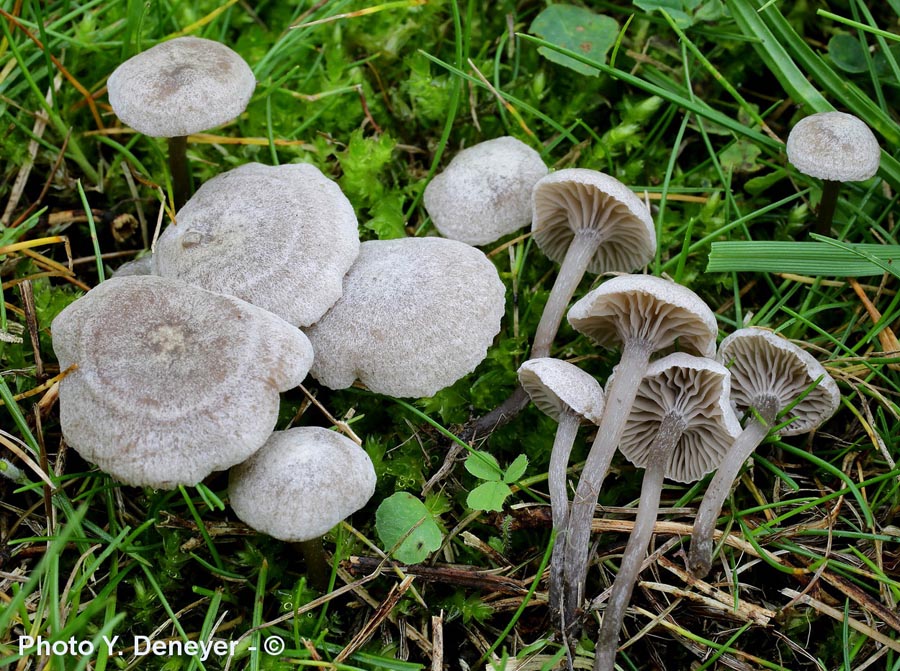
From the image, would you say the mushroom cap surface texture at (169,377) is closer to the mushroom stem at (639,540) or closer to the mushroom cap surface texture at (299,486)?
the mushroom cap surface texture at (299,486)

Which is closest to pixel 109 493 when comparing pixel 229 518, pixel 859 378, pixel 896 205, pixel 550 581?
pixel 229 518

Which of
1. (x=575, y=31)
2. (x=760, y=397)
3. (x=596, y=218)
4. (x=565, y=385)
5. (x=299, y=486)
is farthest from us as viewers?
(x=575, y=31)

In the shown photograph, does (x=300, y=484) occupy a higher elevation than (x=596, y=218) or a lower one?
lower

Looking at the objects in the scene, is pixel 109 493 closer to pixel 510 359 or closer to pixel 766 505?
pixel 510 359

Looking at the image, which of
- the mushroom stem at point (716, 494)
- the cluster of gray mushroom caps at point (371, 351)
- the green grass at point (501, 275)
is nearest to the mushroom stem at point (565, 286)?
the cluster of gray mushroom caps at point (371, 351)

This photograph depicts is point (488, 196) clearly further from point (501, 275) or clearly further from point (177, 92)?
point (177, 92)

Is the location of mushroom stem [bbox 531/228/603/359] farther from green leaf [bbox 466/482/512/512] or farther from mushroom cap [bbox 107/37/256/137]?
mushroom cap [bbox 107/37/256/137]

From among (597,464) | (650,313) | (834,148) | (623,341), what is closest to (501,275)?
(623,341)
